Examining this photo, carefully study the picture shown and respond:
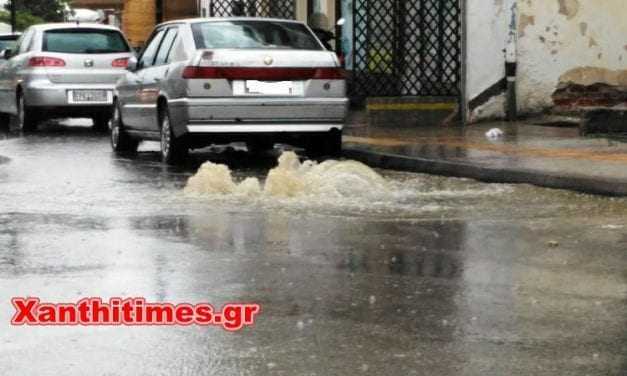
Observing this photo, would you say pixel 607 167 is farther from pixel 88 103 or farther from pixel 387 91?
pixel 88 103

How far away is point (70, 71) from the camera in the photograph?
72.5 feet

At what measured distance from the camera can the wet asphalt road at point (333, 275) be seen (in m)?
6.03

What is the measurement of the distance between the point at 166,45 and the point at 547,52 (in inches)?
215

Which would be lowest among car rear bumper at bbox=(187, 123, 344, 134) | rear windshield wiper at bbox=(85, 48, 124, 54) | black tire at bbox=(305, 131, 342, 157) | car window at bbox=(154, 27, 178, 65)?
black tire at bbox=(305, 131, 342, 157)

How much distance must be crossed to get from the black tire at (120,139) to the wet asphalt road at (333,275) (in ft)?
14.6

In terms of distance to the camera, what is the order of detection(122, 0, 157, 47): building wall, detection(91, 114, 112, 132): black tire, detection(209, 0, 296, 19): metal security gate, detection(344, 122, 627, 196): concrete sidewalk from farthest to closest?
detection(122, 0, 157, 47): building wall
detection(209, 0, 296, 19): metal security gate
detection(91, 114, 112, 132): black tire
detection(344, 122, 627, 196): concrete sidewalk

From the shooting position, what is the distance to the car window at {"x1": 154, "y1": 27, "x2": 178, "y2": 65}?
16188 mm

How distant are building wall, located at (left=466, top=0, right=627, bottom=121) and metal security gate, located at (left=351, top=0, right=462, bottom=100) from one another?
693mm

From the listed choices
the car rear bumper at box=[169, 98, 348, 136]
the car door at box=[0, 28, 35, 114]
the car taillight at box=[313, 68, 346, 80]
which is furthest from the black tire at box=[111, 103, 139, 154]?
the car door at box=[0, 28, 35, 114]

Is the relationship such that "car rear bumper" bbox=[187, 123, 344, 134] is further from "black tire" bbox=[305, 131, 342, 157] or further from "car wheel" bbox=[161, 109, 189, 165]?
"black tire" bbox=[305, 131, 342, 157]

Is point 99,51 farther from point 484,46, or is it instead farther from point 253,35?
point 253,35

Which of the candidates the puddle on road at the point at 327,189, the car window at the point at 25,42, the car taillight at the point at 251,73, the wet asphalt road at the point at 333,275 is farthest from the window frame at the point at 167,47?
A: the car window at the point at 25,42

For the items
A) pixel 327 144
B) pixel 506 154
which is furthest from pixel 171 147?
pixel 506 154

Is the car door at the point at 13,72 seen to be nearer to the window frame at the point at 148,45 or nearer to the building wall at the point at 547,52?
the window frame at the point at 148,45
